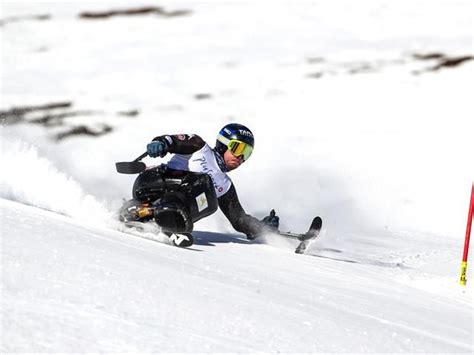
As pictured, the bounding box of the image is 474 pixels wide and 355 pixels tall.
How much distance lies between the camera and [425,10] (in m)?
24.2

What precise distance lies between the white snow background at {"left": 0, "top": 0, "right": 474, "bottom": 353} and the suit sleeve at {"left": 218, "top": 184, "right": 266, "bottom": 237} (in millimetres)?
163

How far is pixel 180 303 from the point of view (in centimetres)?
366

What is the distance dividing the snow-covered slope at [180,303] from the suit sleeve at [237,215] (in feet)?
5.26

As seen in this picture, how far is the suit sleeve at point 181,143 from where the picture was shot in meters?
6.92

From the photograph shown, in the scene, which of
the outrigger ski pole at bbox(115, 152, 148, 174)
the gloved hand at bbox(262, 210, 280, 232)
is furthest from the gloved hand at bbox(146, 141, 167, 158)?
the gloved hand at bbox(262, 210, 280, 232)

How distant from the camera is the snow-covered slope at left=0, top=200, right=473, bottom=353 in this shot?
3062 millimetres

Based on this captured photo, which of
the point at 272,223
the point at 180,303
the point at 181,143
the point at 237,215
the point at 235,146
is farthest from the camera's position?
the point at 272,223

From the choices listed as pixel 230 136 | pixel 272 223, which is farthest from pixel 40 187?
pixel 272 223

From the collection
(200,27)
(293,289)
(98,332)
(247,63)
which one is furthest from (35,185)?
(200,27)

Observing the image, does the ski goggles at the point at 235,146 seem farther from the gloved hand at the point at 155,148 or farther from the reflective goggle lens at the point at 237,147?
the gloved hand at the point at 155,148

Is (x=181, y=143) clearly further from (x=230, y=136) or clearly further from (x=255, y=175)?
(x=255, y=175)

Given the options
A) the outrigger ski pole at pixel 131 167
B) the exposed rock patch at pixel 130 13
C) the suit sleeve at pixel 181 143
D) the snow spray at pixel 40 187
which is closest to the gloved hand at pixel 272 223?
the suit sleeve at pixel 181 143

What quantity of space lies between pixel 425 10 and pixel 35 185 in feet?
63.1

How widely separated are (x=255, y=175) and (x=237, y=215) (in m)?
4.68
